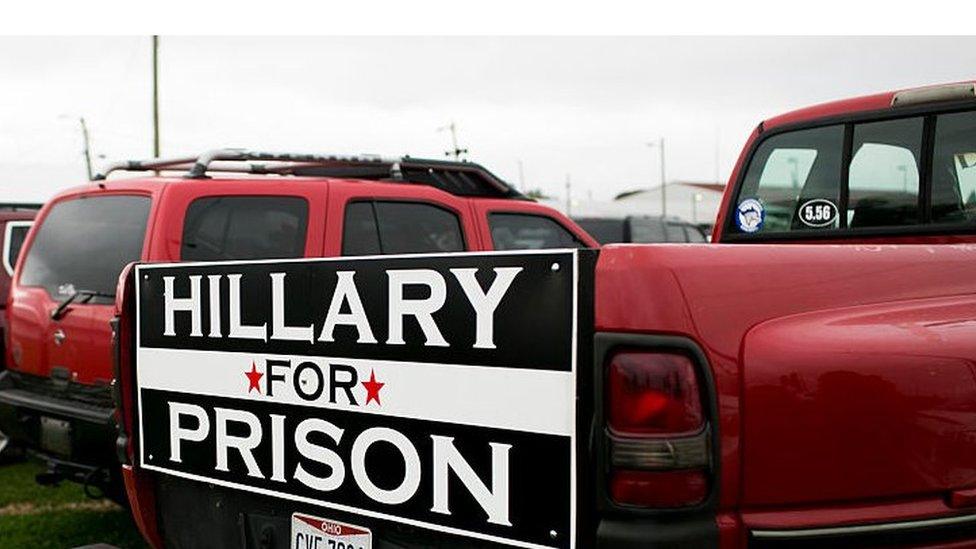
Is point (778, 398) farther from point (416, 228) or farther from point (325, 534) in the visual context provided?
point (416, 228)

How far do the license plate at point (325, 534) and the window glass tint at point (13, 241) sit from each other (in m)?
5.02

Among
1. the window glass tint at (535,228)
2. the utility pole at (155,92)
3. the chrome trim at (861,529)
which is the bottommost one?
the chrome trim at (861,529)

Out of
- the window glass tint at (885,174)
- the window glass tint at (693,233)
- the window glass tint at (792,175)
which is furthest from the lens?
the window glass tint at (693,233)

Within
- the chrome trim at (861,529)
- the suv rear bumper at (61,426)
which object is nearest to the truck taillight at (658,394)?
the chrome trim at (861,529)

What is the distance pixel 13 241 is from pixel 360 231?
3.25 metres

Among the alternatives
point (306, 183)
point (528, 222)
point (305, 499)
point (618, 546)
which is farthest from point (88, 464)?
point (618, 546)

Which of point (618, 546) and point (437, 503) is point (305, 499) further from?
point (618, 546)

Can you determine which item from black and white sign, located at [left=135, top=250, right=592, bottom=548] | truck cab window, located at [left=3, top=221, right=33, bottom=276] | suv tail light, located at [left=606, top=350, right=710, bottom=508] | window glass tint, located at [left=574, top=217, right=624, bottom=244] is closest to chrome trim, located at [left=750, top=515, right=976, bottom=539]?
suv tail light, located at [left=606, top=350, right=710, bottom=508]

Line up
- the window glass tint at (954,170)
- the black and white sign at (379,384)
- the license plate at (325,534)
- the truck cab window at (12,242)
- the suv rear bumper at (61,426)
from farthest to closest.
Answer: the truck cab window at (12,242) < the suv rear bumper at (61,426) < the window glass tint at (954,170) < the license plate at (325,534) < the black and white sign at (379,384)

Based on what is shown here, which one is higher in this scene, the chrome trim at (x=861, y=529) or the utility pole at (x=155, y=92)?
the utility pole at (x=155, y=92)

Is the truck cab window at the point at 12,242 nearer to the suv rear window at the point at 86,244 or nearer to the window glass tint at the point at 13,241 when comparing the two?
the window glass tint at the point at 13,241

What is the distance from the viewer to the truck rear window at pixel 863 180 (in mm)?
3121

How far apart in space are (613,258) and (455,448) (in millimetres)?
573

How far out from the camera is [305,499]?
2381 millimetres
